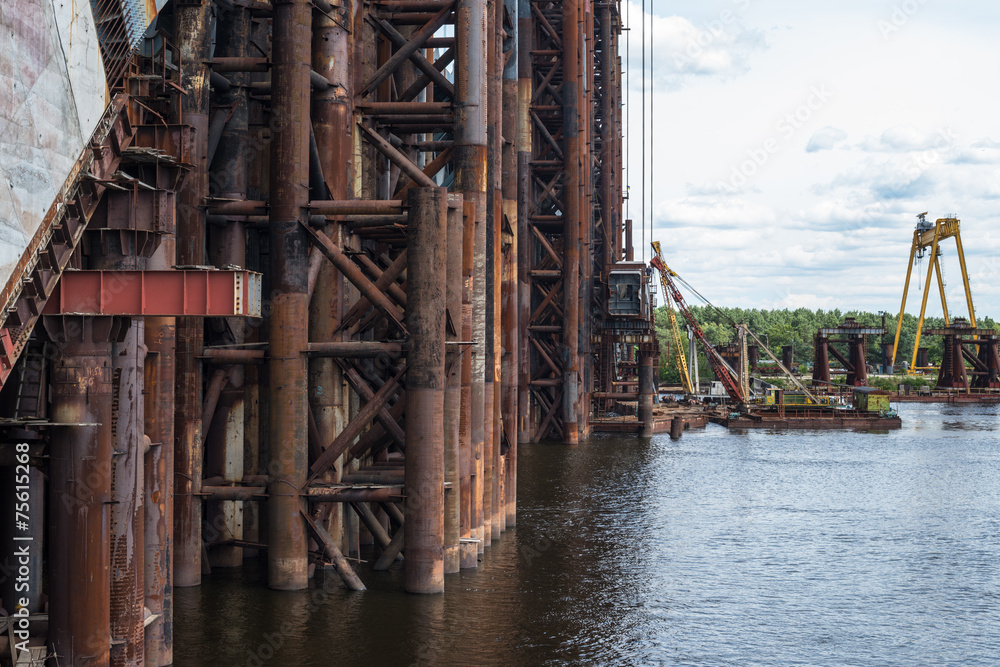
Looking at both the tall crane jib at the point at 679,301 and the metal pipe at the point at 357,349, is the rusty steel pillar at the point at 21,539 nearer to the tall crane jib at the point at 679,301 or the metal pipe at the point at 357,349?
the metal pipe at the point at 357,349

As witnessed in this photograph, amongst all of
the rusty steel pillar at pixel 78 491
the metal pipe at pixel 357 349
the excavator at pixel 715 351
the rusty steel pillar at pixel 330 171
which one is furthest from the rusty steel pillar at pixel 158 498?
the excavator at pixel 715 351

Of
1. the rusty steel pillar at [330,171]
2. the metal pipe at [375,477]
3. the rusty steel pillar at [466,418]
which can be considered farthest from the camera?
the rusty steel pillar at [466,418]

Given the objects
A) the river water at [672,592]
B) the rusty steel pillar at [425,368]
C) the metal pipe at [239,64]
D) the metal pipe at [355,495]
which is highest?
the metal pipe at [239,64]

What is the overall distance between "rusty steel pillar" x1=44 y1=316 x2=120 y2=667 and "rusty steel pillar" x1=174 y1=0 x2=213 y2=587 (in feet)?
20.9

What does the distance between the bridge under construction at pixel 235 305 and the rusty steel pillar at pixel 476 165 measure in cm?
6

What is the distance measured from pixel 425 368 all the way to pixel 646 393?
39.5m

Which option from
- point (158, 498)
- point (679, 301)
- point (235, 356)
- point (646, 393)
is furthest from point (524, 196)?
point (679, 301)

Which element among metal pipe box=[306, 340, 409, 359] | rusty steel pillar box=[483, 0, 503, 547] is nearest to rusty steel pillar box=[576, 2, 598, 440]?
rusty steel pillar box=[483, 0, 503, 547]

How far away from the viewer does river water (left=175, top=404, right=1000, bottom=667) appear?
615 inches

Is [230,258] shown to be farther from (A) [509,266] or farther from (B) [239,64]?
(A) [509,266]

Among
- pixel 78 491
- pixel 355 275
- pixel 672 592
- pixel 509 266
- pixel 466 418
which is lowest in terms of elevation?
pixel 672 592

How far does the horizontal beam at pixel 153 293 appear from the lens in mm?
10688

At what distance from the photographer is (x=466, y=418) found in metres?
20.3

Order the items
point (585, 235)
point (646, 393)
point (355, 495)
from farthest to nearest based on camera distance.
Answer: point (646, 393) < point (585, 235) < point (355, 495)
